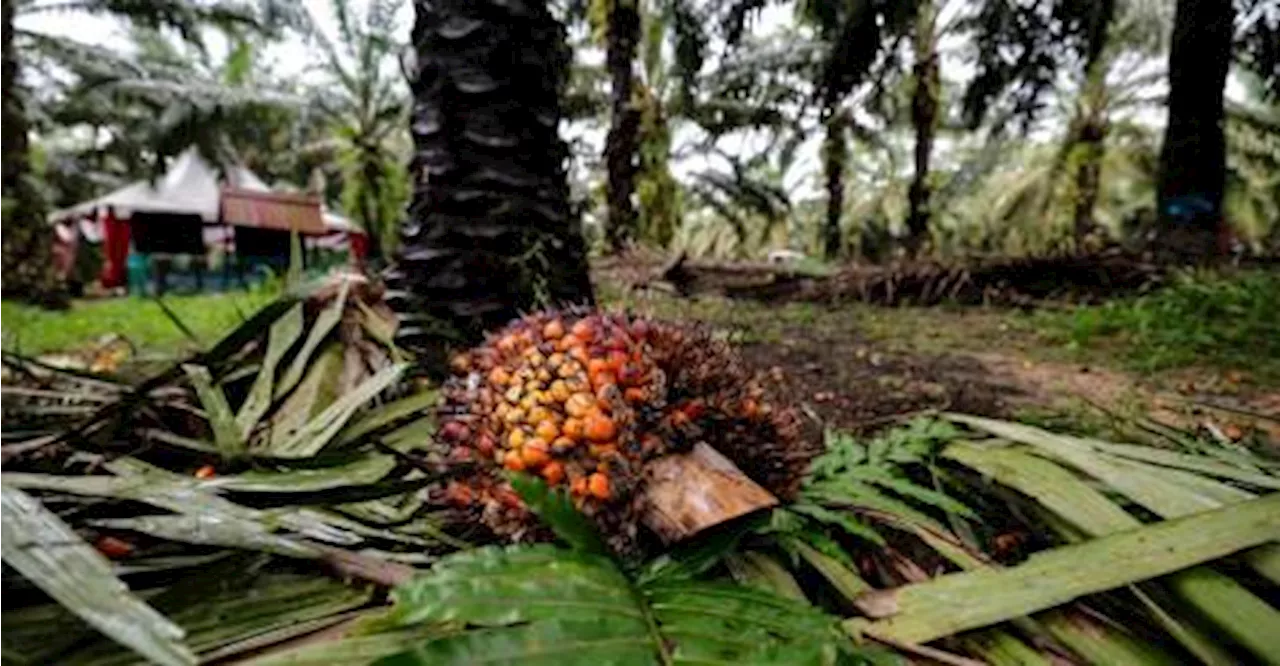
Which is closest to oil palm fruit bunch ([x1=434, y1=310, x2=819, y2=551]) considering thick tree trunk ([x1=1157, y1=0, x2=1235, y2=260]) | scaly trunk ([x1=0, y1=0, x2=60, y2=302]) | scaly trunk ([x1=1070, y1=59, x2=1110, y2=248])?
thick tree trunk ([x1=1157, y1=0, x2=1235, y2=260])

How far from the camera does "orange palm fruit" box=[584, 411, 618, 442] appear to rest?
3.55ft

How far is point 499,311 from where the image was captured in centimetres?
202

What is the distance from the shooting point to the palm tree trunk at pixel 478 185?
2.02m

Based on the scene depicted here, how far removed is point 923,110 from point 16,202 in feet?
36.4

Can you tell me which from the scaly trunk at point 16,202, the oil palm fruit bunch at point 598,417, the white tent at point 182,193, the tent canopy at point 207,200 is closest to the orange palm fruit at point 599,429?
the oil palm fruit bunch at point 598,417

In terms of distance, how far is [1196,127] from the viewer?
263 inches

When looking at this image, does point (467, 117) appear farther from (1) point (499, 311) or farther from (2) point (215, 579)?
(2) point (215, 579)

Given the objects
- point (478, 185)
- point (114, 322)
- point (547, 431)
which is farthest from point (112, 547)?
point (114, 322)

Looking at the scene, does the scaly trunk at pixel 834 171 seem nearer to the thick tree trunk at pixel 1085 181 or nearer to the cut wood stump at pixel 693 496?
the thick tree trunk at pixel 1085 181

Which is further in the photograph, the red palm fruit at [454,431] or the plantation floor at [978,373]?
the plantation floor at [978,373]

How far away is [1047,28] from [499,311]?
7689 millimetres

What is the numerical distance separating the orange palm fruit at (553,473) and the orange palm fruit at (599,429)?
0.05 metres

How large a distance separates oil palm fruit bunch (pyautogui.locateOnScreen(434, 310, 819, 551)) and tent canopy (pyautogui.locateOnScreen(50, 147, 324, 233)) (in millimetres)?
13949

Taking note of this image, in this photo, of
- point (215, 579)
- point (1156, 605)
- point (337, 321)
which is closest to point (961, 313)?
point (337, 321)
